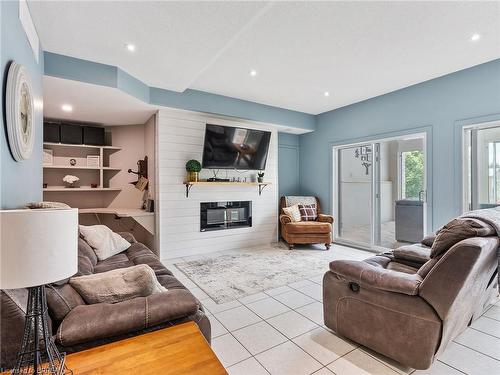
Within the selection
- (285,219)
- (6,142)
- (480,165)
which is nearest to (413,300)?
(6,142)

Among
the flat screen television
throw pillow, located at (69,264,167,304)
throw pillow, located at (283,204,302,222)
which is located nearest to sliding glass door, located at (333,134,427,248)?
throw pillow, located at (283,204,302,222)

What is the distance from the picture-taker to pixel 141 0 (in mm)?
2053

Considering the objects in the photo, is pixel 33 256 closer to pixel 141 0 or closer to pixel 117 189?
pixel 141 0

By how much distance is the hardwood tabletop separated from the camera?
956 mm

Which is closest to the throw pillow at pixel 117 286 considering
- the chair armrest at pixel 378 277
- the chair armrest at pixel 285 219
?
the chair armrest at pixel 378 277

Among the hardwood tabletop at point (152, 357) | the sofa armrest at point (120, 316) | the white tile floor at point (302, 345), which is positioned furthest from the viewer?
the white tile floor at point (302, 345)

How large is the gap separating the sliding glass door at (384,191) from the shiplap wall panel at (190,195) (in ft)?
6.37

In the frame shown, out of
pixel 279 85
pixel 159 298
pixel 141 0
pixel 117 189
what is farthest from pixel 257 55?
pixel 117 189

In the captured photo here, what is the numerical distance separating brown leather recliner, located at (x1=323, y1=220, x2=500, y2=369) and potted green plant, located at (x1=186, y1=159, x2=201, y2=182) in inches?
113

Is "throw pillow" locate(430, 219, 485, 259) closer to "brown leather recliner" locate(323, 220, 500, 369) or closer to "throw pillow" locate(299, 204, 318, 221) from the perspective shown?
"brown leather recliner" locate(323, 220, 500, 369)

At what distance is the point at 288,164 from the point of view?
20.0 feet

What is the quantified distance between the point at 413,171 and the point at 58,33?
5235 mm

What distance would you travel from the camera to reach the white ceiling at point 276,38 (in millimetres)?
2207

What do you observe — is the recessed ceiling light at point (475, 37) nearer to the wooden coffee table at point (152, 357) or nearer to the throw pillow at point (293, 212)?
the throw pillow at point (293, 212)
